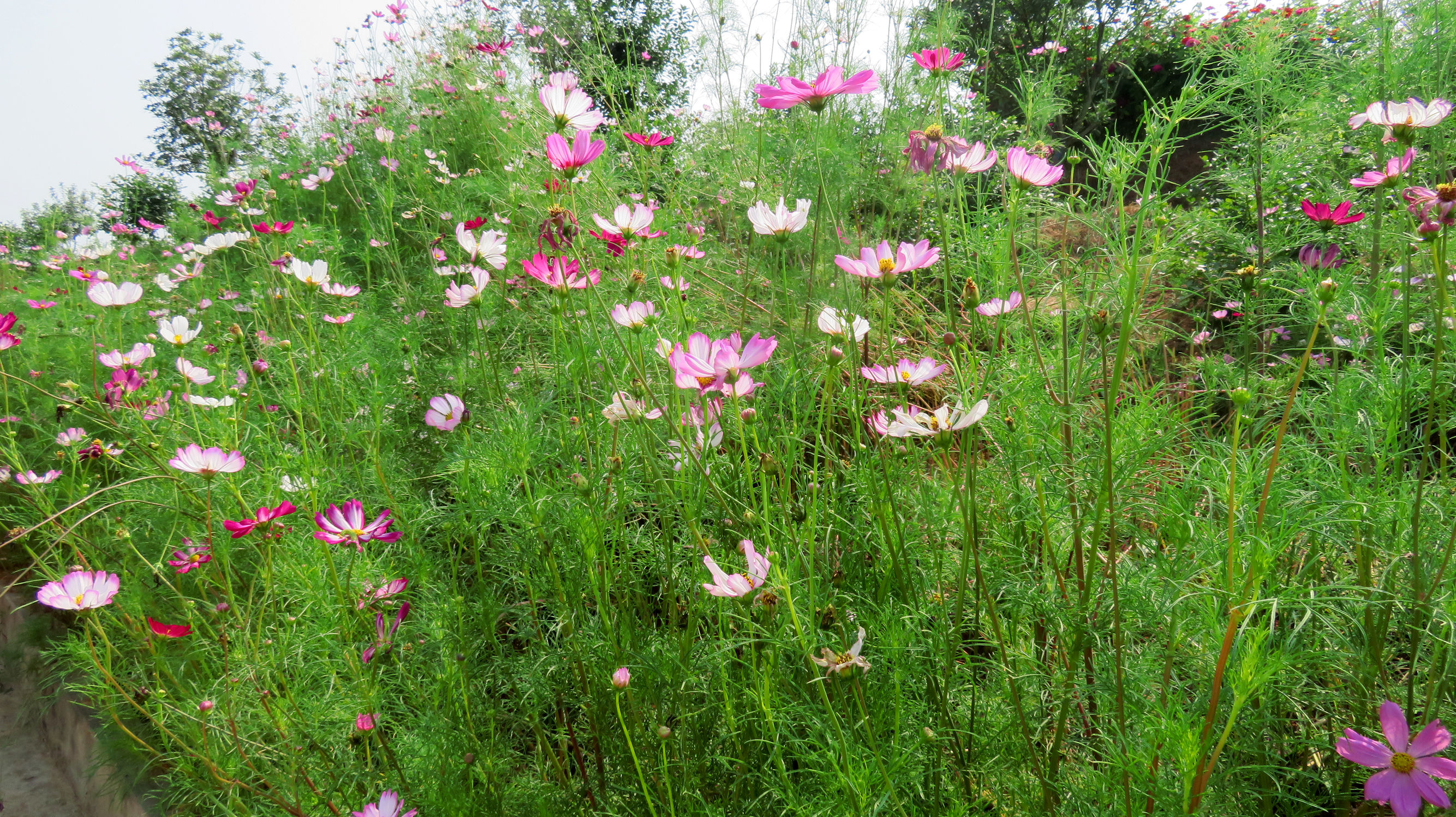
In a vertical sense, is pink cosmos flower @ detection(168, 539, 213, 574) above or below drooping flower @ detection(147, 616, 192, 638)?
above

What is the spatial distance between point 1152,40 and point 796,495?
8.51 m

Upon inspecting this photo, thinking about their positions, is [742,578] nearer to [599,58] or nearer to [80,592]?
[80,592]

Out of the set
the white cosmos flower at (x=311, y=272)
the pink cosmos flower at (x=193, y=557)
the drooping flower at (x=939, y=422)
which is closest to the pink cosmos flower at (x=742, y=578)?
the drooping flower at (x=939, y=422)

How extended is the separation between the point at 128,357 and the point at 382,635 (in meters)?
1.12

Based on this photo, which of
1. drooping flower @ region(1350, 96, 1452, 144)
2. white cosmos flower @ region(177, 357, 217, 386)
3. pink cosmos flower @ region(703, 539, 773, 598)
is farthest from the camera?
white cosmos flower @ region(177, 357, 217, 386)

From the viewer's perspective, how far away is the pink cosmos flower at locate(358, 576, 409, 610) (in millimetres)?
1123

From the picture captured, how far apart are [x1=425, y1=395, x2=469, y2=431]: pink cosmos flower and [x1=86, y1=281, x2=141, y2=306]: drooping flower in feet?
3.77

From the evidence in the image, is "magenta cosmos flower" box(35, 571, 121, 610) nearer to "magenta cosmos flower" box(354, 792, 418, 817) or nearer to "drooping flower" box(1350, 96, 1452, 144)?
"magenta cosmos flower" box(354, 792, 418, 817)

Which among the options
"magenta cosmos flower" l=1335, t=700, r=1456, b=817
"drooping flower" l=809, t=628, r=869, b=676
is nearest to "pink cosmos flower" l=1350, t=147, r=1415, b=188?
"magenta cosmos flower" l=1335, t=700, r=1456, b=817

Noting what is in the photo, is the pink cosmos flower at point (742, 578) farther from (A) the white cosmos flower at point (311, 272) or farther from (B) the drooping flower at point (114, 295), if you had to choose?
(B) the drooping flower at point (114, 295)

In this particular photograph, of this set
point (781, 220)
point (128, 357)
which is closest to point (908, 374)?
point (781, 220)

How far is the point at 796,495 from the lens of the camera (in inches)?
54.3

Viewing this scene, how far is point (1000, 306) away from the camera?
1.07m

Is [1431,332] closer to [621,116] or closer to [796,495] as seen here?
[796,495]
